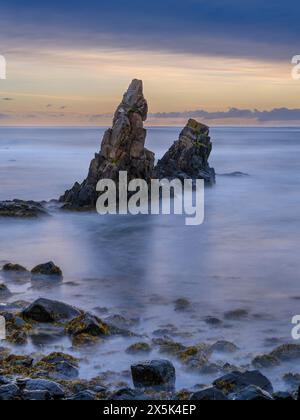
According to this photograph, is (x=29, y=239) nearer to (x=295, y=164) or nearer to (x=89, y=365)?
(x=89, y=365)

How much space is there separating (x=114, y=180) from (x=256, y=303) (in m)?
18.5

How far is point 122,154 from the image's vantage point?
1430 inches

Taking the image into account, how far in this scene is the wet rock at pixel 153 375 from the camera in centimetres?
1164

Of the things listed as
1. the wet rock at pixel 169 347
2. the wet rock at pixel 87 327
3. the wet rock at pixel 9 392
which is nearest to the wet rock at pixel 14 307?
the wet rock at pixel 87 327

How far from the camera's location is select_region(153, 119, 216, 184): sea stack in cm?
4319

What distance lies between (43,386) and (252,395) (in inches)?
128

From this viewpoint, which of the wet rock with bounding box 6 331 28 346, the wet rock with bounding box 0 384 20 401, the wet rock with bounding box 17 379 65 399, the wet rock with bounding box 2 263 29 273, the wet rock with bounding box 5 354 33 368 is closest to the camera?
the wet rock with bounding box 0 384 20 401

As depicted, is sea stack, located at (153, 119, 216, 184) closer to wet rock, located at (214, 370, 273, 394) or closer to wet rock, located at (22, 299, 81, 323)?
wet rock, located at (22, 299, 81, 323)

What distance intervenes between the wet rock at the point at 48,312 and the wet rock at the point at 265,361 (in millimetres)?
4602

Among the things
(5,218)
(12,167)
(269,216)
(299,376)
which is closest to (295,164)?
(12,167)

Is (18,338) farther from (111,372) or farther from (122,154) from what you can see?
(122,154)

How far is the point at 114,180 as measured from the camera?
35.3 metres

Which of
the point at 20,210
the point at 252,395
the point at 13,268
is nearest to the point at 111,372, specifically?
the point at 252,395

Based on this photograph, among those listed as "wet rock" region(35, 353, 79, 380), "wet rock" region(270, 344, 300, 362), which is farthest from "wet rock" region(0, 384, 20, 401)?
"wet rock" region(270, 344, 300, 362)
